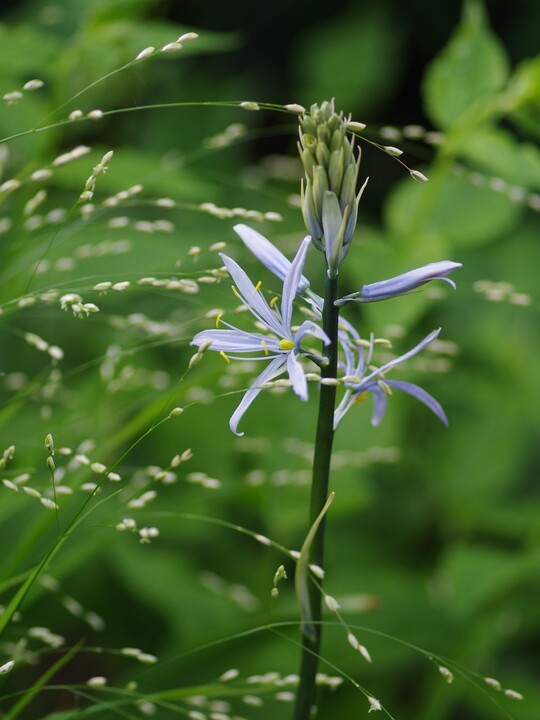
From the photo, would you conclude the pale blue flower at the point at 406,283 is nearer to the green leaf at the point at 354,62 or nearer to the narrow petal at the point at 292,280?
the narrow petal at the point at 292,280

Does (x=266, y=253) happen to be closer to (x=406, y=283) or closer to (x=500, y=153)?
(x=406, y=283)

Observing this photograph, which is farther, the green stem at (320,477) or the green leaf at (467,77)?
the green leaf at (467,77)

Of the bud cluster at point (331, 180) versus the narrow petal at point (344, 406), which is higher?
the bud cluster at point (331, 180)

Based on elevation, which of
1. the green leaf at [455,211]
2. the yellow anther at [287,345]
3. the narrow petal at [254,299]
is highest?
the green leaf at [455,211]

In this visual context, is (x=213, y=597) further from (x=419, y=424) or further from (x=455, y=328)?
(x=455, y=328)

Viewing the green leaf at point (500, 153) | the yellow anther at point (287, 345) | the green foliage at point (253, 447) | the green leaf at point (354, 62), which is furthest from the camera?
the green leaf at point (354, 62)

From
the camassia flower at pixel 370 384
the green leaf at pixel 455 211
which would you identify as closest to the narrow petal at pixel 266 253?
the camassia flower at pixel 370 384
